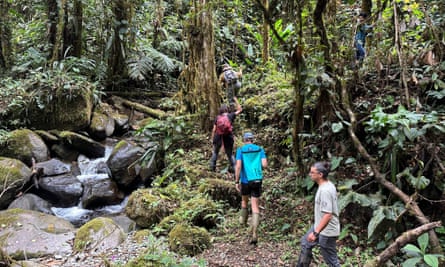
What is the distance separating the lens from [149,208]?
6.73 meters

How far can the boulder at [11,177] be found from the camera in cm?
766

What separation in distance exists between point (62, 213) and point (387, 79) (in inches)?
293

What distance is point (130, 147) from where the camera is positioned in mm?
9602

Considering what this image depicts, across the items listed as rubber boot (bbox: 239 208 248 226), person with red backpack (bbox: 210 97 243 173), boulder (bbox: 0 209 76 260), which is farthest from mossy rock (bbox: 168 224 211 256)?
person with red backpack (bbox: 210 97 243 173)

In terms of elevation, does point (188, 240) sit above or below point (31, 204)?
below

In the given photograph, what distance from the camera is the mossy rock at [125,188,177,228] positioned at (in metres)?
6.65

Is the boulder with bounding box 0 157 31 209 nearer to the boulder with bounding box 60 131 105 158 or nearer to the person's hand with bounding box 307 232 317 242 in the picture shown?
the boulder with bounding box 60 131 105 158

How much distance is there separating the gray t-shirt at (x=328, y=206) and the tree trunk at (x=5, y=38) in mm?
12224

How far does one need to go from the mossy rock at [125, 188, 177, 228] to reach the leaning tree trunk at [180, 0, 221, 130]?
2796mm

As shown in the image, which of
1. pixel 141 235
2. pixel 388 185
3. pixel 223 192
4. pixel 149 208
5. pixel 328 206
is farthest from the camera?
pixel 223 192

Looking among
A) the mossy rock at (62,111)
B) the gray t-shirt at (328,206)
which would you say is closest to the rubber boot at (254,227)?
the gray t-shirt at (328,206)

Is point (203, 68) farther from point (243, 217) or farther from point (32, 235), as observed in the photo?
point (32, 235)

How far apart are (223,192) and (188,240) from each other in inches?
67.6

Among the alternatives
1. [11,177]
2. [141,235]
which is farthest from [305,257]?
[11,177]
